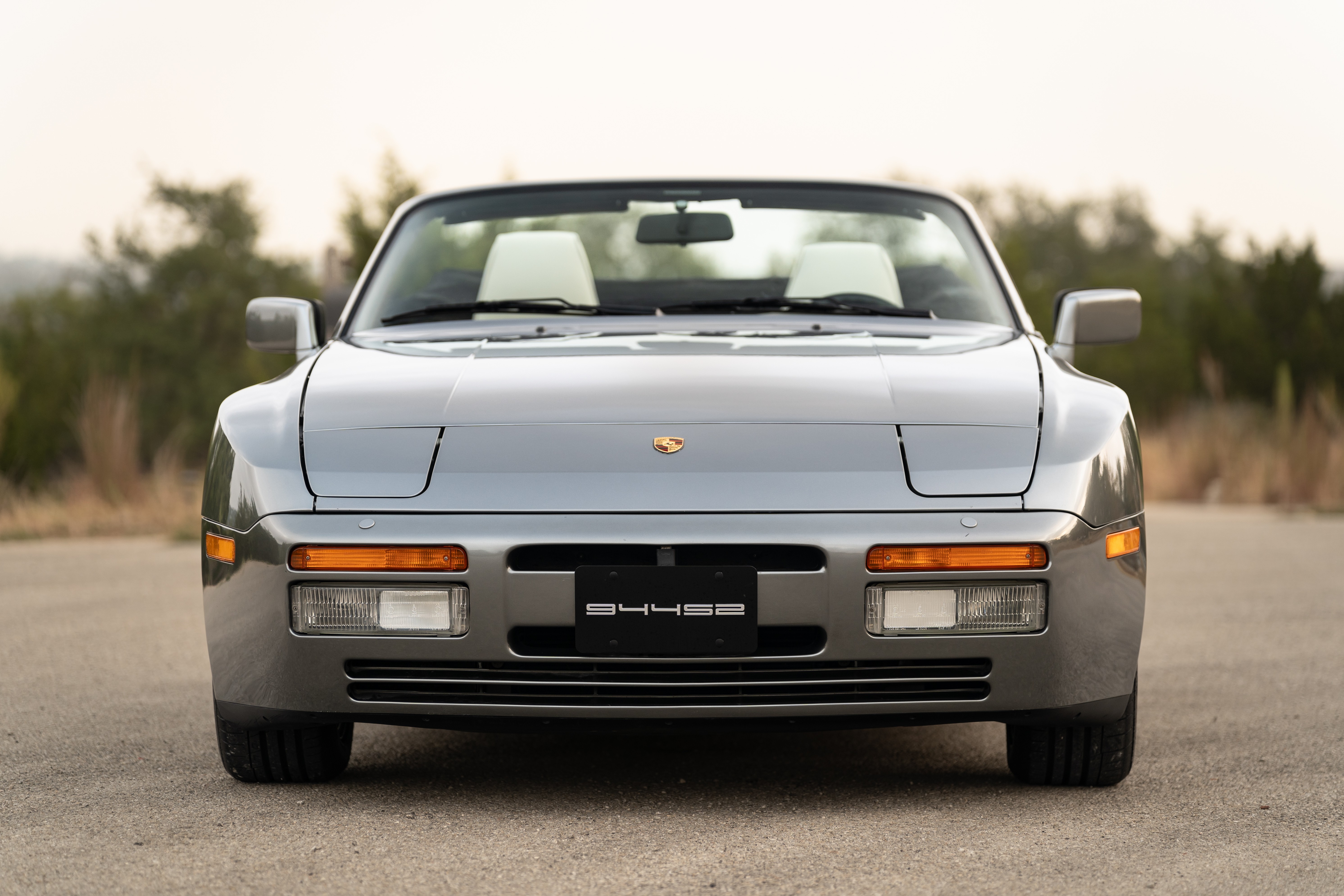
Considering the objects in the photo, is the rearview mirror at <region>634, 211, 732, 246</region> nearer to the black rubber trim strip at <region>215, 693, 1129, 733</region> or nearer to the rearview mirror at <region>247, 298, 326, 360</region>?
the rearview mirror at <region>247, 298, 326, 360</region>

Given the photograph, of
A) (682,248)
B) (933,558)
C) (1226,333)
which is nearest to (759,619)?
(933,558)

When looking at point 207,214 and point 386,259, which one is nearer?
point 386,259

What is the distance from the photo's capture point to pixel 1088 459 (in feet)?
9.35

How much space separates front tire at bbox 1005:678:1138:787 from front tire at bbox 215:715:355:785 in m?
1.55

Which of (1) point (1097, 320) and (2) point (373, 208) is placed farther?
(2) point (373, 208)

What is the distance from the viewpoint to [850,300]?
4.03 metres

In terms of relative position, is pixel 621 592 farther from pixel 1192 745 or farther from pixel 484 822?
pixel 1192 745

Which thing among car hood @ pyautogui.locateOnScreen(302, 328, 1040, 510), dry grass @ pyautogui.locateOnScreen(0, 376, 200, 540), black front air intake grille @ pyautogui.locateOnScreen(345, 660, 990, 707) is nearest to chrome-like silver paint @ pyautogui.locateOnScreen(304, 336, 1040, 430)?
car hood @ pyautogui.locateOnScreen(302, 328, 1040, 510)

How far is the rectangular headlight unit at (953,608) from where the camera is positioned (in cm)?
273

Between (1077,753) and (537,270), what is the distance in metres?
2.09

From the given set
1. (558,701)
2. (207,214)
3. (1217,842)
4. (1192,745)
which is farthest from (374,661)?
(207,214)

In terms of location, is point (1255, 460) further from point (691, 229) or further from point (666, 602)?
point (666, 602)

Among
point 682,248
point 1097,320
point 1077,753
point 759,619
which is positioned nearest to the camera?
point 759,619

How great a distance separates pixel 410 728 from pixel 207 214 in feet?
150
